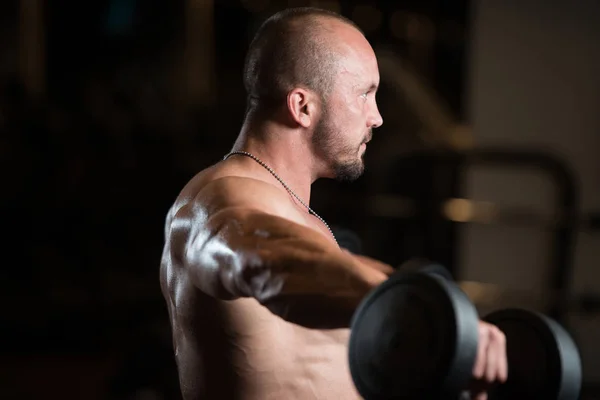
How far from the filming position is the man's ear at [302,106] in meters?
1.10

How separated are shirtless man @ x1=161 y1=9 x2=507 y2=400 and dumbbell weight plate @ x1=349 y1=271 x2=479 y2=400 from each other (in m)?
Answer: 0.10

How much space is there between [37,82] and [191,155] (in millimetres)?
836

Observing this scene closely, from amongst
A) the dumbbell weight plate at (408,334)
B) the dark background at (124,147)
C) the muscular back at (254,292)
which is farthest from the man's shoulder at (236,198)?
the dark background at (124,147)

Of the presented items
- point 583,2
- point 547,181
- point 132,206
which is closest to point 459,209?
point 547,181

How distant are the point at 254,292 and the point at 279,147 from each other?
0.40 meters

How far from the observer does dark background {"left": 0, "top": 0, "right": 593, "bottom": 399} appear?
361cm

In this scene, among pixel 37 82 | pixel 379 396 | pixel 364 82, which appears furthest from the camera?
pixel 37 82

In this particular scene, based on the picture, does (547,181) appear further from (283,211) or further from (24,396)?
(283,211)

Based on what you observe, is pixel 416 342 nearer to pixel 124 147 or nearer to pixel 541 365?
pixel 541 365

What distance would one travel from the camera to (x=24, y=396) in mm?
2961

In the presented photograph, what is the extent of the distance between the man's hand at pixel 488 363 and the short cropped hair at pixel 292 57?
498 mm

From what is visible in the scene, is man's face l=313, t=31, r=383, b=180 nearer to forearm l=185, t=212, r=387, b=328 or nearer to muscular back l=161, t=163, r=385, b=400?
muscular back l=161, t=163, r=385, b=400

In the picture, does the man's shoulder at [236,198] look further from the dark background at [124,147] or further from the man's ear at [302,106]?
the dark background at [124,147]

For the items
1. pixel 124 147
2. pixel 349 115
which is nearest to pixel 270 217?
pixel 349 115
